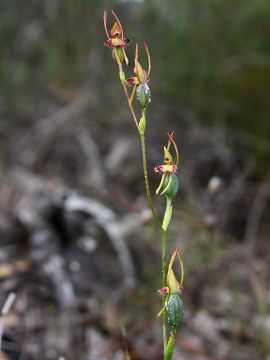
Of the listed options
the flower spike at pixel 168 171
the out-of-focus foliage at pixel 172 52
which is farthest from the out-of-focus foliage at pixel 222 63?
the flower spike at pixel 168 171

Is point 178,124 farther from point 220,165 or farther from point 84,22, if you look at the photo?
point 84,22

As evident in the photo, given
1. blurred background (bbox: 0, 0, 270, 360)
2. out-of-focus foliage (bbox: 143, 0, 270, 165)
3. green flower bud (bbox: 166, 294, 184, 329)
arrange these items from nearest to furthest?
green flower bud (bbox: 166, 294, 184, 329) → blurred background (bbox: 0, 0, 270, 360) → out-of-focus foliage (bbox: 143, 0, 270, 165)

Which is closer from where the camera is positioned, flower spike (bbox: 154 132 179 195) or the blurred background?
flower spike (bbox: 154 132 179 195)

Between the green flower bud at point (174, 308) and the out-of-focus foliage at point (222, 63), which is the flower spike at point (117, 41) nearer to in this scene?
the green flower bud at point (174, 308)

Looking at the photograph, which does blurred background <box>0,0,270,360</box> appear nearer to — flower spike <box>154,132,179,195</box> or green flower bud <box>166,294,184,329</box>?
green flower bud <box>166,294,184,329</box>

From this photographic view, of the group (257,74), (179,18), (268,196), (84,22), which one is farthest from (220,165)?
(84,22)

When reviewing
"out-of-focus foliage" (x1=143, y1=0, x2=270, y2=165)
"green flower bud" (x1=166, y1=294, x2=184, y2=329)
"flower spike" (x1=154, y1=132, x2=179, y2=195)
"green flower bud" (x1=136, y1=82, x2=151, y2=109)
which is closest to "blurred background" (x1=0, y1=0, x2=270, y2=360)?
"out-of-focus foliage" (x1=143, y1=0, x2=270, y2=165)
